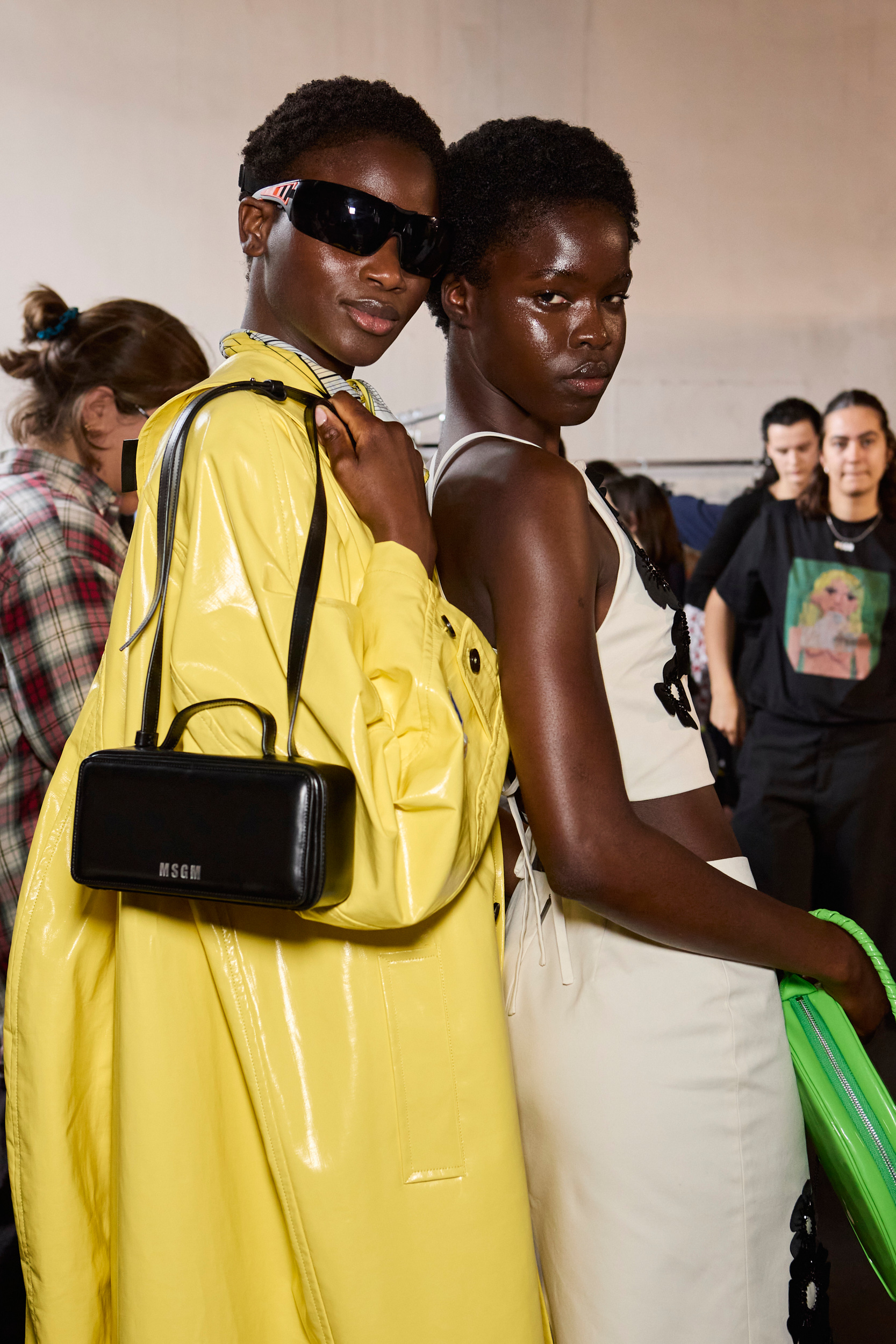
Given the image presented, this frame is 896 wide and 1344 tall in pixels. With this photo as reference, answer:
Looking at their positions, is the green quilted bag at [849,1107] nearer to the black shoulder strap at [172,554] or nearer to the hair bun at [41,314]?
the black shoulder strap at [172,554]

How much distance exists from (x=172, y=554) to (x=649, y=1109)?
0.70m

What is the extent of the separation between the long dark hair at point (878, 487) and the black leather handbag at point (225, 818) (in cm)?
294

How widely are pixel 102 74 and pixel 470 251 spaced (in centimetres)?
390

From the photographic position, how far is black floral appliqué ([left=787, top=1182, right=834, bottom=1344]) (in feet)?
3.63

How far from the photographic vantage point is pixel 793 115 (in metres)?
5.43

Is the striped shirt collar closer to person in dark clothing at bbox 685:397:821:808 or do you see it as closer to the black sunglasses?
the black sunglasses

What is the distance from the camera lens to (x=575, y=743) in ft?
3.32

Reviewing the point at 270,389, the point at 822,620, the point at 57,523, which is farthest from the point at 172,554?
the point at 822,620

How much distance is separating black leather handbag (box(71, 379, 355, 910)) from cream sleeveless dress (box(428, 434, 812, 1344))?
37 centimetres

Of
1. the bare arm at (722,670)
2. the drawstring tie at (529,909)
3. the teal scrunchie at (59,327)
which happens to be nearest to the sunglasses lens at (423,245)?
the drawstring tie at (529,909)

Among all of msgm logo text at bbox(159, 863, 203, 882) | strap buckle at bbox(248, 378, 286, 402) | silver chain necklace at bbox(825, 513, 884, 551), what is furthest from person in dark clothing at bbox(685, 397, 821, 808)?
msgm logo text at bbox(159, 863, 203, 882)

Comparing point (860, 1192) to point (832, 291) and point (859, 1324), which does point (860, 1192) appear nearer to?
point (859, 1324)

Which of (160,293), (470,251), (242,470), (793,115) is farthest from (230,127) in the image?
(242,470)

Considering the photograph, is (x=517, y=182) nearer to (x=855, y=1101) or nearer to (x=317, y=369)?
(x=317, y=369)
